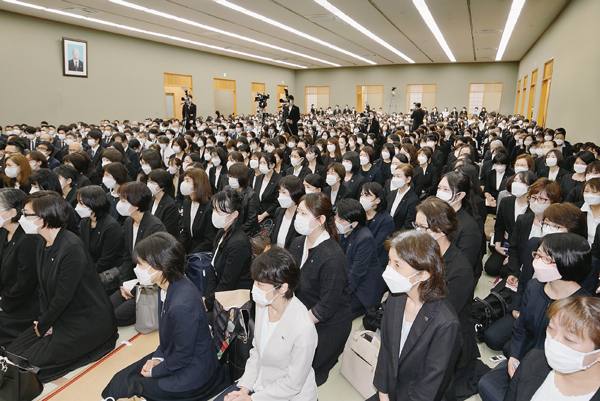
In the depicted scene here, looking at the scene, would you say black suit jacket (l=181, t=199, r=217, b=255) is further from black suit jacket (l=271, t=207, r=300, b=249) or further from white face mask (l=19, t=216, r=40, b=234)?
white face mask (l=19, t=216, r=40, b=234)

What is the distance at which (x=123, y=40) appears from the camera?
50.2 feet

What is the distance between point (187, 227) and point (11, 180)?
313cm

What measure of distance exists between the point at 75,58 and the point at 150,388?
14785mm

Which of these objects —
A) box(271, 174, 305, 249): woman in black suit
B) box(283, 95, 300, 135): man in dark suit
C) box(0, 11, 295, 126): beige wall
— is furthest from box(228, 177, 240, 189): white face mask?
box(0, 11, 295, 126): beige wall

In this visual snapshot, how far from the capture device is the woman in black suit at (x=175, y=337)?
221 centimetres

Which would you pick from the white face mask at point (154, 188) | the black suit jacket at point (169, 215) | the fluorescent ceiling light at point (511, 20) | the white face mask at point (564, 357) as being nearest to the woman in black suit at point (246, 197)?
the black suit jacket at point (169, 215)

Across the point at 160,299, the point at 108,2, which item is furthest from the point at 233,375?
the point at 108,2

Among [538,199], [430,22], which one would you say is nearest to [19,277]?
[538,199]

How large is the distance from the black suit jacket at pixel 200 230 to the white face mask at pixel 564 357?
→ 10.6 feet

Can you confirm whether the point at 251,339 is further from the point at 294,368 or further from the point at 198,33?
the point at 198,33

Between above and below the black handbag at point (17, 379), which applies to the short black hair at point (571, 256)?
above

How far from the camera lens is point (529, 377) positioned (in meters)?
1.81

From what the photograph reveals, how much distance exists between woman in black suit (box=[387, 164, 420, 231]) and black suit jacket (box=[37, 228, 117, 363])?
3236mm

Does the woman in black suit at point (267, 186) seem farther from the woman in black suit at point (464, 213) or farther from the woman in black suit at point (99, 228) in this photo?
the woman in black suit at point (464, 213)
